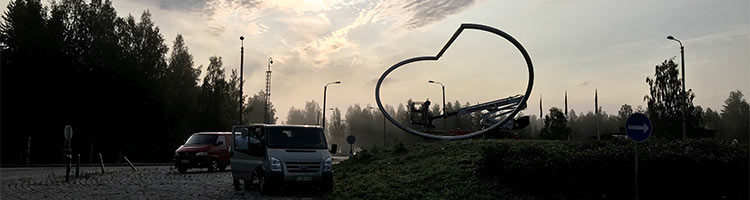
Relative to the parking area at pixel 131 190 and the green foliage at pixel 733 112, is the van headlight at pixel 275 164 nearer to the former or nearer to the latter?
the parking area at pixel 131 190

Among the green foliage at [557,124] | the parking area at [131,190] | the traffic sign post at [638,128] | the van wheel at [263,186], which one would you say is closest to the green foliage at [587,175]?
the traffic sign post at [638,128]

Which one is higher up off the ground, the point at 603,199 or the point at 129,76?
the point at 129,76

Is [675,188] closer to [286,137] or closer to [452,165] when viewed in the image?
[452,165]

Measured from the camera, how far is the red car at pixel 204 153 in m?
25.5

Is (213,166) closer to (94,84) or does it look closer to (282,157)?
(282,157)

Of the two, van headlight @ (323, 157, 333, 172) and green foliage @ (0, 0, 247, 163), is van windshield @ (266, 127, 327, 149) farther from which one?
→ green foliage @ (0, 0, 247, 163)

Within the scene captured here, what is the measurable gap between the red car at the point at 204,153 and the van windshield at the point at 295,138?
10.7 m

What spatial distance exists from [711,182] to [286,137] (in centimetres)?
1034

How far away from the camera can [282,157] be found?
15.5 m

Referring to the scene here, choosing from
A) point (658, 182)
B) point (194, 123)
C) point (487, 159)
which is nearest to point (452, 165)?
point (487, 159)

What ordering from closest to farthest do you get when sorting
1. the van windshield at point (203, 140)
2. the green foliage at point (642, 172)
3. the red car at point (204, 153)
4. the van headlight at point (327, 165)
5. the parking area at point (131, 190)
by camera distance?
the green foliage at point (642, 172), the parking area at point (131, 190), the van headlight at point (327, 165), the red car at point (204, 153), the van windshield at point (203, 140)

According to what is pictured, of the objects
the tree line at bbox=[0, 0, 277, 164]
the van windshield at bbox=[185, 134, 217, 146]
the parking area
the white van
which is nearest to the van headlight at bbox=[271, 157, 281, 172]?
the white van

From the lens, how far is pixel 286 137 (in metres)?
16.3

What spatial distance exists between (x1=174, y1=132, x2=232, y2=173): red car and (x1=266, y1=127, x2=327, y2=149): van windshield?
1066cm
